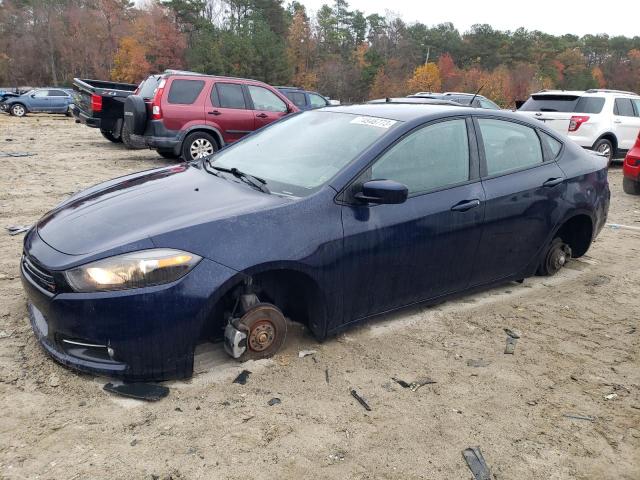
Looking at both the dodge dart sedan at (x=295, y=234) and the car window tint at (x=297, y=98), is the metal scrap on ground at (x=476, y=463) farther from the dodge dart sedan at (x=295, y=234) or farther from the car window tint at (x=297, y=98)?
the car window tint at (x=297, y=98)

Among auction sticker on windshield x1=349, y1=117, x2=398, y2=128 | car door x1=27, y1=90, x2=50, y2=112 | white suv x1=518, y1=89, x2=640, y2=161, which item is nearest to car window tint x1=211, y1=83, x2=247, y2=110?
white suv x1=518, y1=89, x2=640, y2=161

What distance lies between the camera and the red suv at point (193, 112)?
10.2 m

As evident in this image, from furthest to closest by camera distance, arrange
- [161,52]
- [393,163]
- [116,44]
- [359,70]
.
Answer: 1. [359,70]
2. [116,44]
3. [161,52]
4. [393,163]

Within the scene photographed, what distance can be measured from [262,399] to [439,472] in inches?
38.6

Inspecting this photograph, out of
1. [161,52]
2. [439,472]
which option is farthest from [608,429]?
[161,52]

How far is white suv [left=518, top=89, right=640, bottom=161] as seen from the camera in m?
12.1

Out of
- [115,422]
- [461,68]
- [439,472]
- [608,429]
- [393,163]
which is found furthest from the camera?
[461,68]

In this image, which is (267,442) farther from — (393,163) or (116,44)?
(116,44)

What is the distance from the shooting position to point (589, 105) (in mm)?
12289

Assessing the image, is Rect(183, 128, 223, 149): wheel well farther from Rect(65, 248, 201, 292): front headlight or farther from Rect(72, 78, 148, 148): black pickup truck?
Rect(65, 248, 201, 292): front headlight

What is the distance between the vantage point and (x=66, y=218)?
3.20 m

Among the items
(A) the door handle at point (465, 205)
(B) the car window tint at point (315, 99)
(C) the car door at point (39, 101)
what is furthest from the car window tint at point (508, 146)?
(C) the car door at point (39, 101)

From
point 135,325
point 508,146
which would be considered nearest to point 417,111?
point 508,146

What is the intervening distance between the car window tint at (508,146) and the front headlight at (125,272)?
8.14 feet
